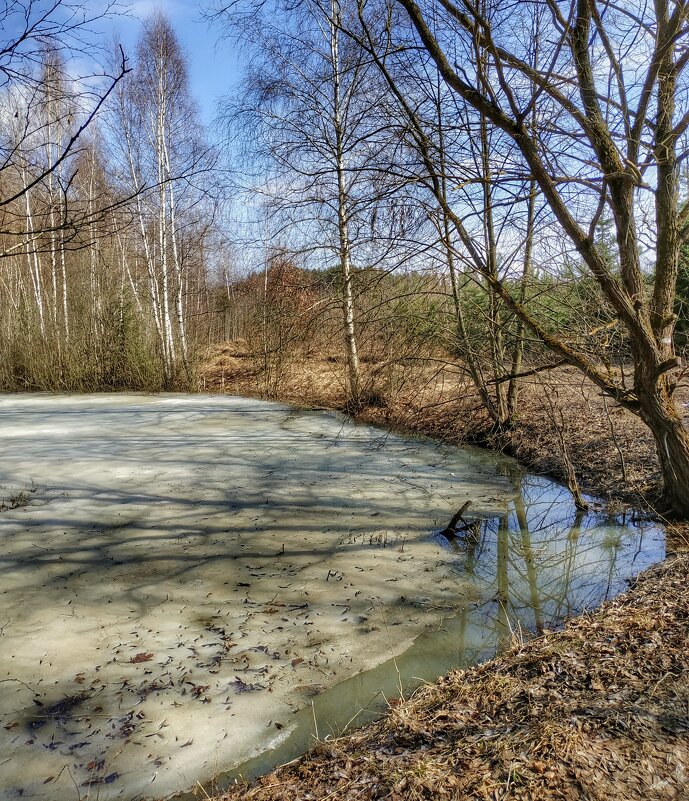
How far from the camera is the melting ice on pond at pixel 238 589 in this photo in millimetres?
2885

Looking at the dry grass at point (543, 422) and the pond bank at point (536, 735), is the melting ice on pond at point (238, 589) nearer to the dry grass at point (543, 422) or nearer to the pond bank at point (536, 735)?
the pond bank at point (536, 735)

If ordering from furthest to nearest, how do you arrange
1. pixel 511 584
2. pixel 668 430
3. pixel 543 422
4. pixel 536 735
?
1. pixel 543 422
2. pixel 668 430
3. pixel 511 584
4. pixel 536 735

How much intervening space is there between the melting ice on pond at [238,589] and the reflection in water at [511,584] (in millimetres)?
19

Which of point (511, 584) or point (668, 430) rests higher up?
point (668, 430)

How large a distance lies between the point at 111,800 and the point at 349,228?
10194 millimetres

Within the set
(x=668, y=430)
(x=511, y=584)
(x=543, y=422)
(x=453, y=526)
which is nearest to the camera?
(x=511, y=584)

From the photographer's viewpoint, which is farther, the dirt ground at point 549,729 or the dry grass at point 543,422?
the dry grass at point 543,422

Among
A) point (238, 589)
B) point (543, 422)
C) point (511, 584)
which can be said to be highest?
point (543, 422)

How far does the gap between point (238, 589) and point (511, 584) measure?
2190 millimetres

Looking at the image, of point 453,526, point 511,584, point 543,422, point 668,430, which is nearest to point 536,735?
point 511,584

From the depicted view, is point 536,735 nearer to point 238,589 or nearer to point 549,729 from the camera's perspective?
point 549,729

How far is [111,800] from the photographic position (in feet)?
8.06

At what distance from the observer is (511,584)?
480cm

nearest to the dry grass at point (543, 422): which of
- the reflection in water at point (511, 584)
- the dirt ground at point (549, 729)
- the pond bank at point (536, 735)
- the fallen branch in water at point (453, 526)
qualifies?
the reflection in water at point (511, 584)
